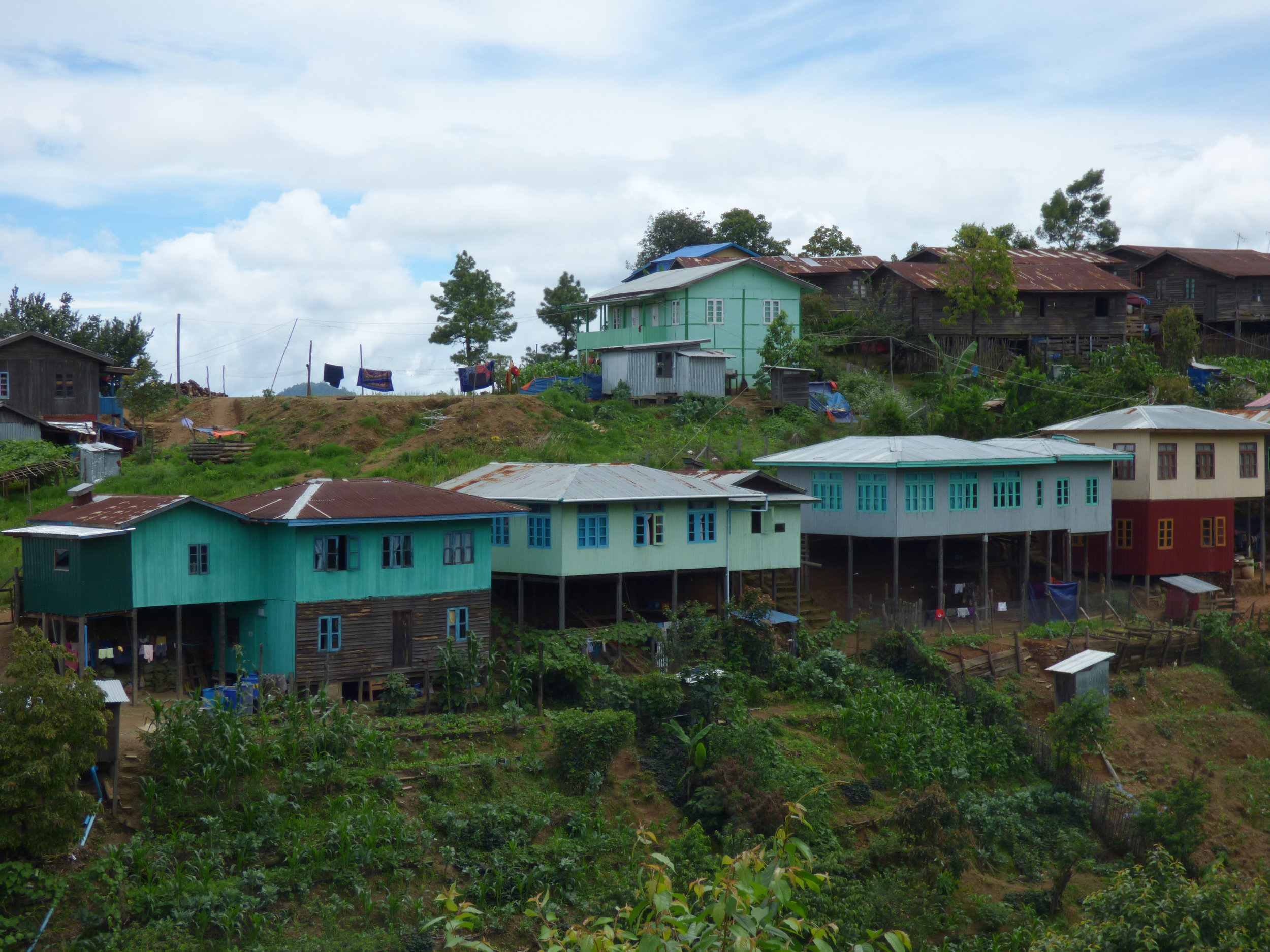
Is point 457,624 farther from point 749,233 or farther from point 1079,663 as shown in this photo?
point 749,233

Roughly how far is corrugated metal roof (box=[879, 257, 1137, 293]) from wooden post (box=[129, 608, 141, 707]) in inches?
1617

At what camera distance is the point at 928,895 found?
81.4 ft

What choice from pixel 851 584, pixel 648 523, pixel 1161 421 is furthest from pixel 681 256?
pixel 648 523

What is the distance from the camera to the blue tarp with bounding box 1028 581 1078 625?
3822 cm

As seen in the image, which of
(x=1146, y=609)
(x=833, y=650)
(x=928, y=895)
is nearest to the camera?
(x=928, y=895)

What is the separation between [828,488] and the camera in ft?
128

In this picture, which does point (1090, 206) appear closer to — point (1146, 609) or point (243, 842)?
point (1146, 609)

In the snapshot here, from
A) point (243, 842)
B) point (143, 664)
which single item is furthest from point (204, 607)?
point (243, 842)

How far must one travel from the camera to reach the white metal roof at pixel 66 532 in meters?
25.7

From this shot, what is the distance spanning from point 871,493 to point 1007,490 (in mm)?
4661

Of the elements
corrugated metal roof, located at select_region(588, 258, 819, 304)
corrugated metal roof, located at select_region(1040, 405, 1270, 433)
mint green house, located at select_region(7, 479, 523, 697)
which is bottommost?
mint green house, located at select_region(7, 479, 523, 697)

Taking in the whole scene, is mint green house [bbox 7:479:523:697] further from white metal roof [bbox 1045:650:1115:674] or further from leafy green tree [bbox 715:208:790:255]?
leafy green tree [bbox 715:208:790:255]

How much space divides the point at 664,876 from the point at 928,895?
18345 mm

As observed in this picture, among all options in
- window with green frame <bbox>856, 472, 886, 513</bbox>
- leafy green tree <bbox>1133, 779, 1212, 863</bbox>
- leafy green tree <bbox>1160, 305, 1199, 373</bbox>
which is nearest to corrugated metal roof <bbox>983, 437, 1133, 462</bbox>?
window with green frame <bbox>856, 472, 886, 513</bbox>
